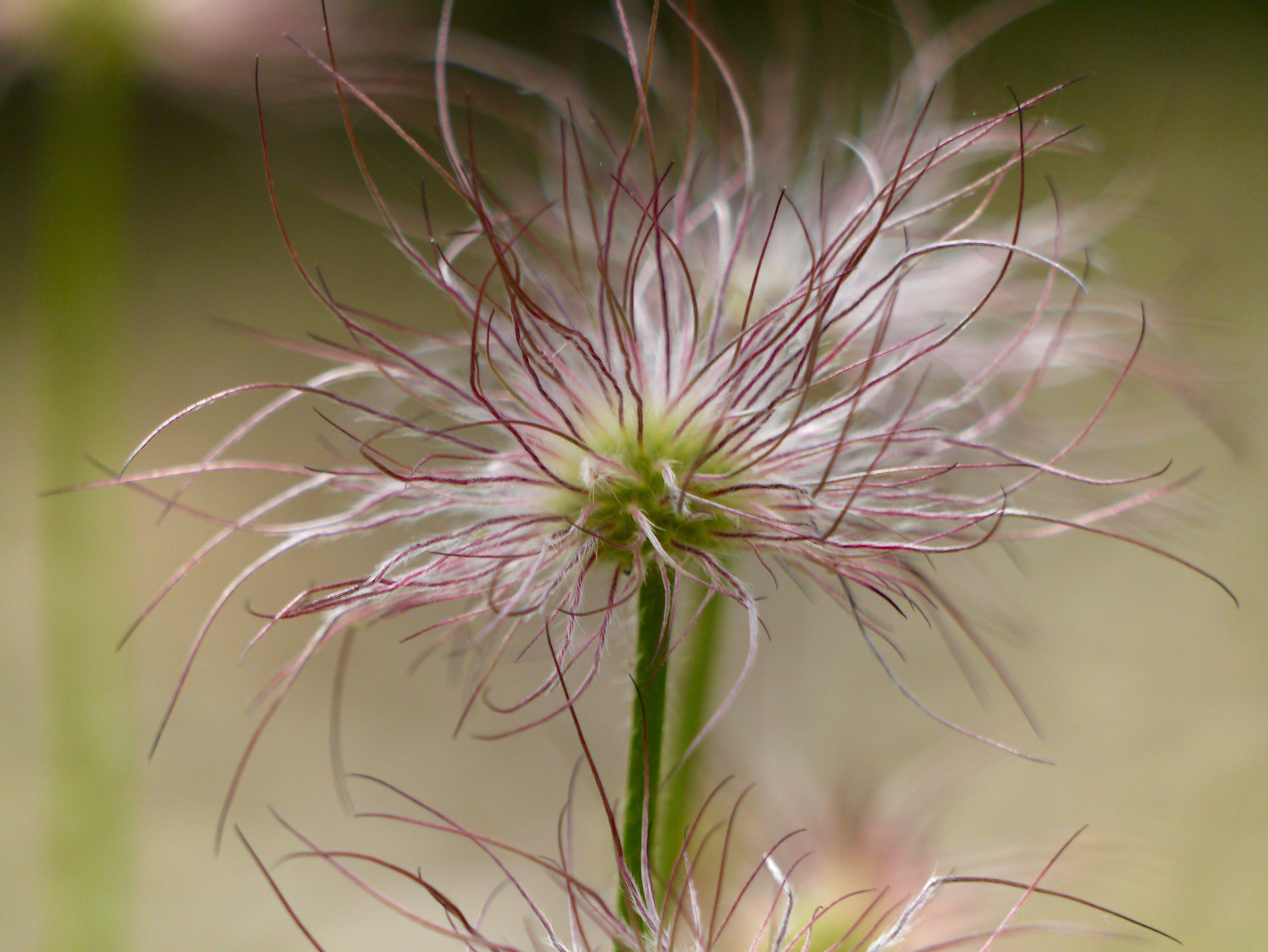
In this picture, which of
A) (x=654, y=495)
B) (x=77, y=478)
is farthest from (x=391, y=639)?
(x=654, y=495)

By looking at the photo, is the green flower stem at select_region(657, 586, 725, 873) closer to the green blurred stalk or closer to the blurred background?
the blurred background

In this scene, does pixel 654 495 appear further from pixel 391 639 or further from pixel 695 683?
pixel 391 639

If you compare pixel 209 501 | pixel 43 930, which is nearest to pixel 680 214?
pixel 43 930

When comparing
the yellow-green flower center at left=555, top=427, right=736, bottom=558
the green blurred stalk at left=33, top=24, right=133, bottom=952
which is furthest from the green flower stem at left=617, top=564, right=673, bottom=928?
the green blurred stalk at left=33, top=24, right=133, bottom=952

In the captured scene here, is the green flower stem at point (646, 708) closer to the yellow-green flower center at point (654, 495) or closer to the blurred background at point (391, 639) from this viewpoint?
the yellow-green flower center at point (654, 495)

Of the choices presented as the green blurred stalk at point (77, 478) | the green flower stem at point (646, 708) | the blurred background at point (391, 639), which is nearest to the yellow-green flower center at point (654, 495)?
the green flower stem at point (646, 708)

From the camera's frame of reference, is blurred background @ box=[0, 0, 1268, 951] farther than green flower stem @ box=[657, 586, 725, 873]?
Yes

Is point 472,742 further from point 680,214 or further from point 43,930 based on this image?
point 680,214
